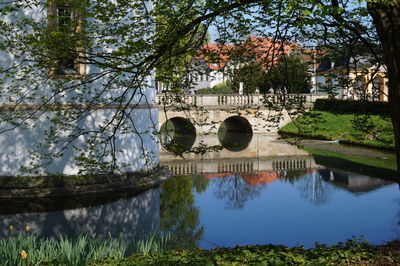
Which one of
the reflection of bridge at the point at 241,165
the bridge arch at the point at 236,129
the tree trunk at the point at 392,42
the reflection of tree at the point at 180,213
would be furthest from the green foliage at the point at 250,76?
the bridge arch at the point at 236,129

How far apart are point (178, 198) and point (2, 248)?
22.1 ft

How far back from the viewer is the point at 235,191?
43.5 ft

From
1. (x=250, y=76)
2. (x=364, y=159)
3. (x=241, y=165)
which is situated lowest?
(x=241, y=165)

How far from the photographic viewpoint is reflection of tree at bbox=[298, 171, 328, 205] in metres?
11.8

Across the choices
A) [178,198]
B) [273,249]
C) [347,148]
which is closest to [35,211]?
[178,198]

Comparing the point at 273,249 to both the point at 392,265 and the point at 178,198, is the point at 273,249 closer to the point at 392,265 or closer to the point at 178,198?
the point at 392,265

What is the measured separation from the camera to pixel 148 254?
5.84 m

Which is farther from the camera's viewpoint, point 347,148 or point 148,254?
point 347,148

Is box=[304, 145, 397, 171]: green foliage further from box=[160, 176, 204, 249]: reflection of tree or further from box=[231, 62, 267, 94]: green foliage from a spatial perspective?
box=[231, 62, 267, 94]: green foliage

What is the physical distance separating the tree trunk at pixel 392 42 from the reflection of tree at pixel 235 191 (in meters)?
6.47

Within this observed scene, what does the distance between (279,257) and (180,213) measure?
527cm

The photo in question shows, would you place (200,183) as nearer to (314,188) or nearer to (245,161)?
(314,188)

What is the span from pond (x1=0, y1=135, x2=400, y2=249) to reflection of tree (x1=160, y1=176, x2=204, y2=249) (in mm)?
24

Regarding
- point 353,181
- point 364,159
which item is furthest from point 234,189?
point 364,159
